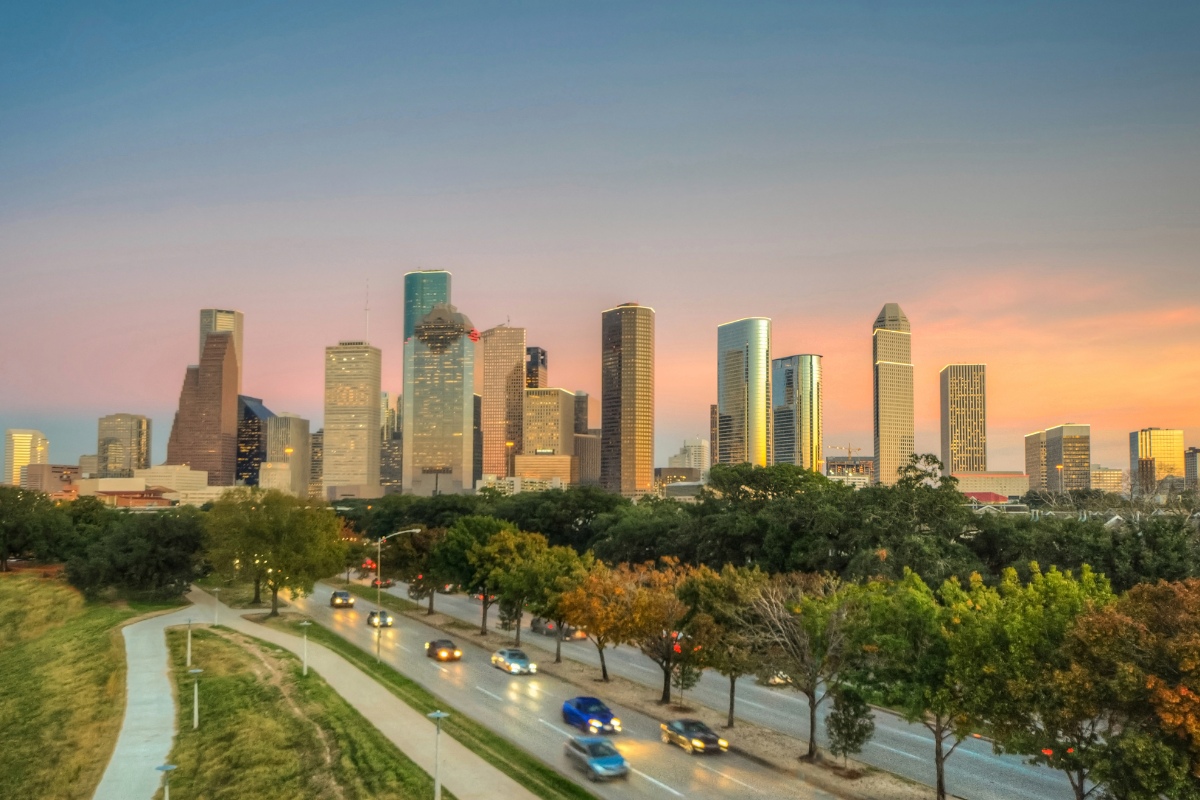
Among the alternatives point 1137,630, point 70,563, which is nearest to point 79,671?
point 70,563

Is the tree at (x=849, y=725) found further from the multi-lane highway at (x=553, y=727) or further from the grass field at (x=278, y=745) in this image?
the grass field at (x=278, y=745)

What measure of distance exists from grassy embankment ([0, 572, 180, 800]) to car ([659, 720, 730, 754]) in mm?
24182

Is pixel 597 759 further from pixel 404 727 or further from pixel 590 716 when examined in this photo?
pixel 404 727

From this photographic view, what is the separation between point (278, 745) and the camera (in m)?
38.0

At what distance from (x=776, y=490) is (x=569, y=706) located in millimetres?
50133

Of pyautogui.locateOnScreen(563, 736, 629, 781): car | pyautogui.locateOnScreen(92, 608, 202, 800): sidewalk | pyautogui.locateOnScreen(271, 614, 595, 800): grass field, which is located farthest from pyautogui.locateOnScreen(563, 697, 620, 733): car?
pyautogui.locateOnScreen(92, 608, 202, 800): sidewalk

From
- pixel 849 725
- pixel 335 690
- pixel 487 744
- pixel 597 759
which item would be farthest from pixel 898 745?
pixel 335 690

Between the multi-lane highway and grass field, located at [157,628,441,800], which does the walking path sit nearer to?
grass field, located at [157,628,441,800]

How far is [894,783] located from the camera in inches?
1196

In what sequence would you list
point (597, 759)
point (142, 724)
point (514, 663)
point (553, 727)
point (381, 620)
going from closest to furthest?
1. point (597, 759)
2. point (553, 727)
3. point (142, 724)
4. point (514, 663)
5. point (381, 620)

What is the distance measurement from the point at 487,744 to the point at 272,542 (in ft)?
143

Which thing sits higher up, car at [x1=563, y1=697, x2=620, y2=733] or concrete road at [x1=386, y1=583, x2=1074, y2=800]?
car at [x1=563, y1=697, x2=620, y2=733]

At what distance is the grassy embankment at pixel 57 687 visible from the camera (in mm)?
39062

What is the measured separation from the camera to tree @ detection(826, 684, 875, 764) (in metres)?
31.1
